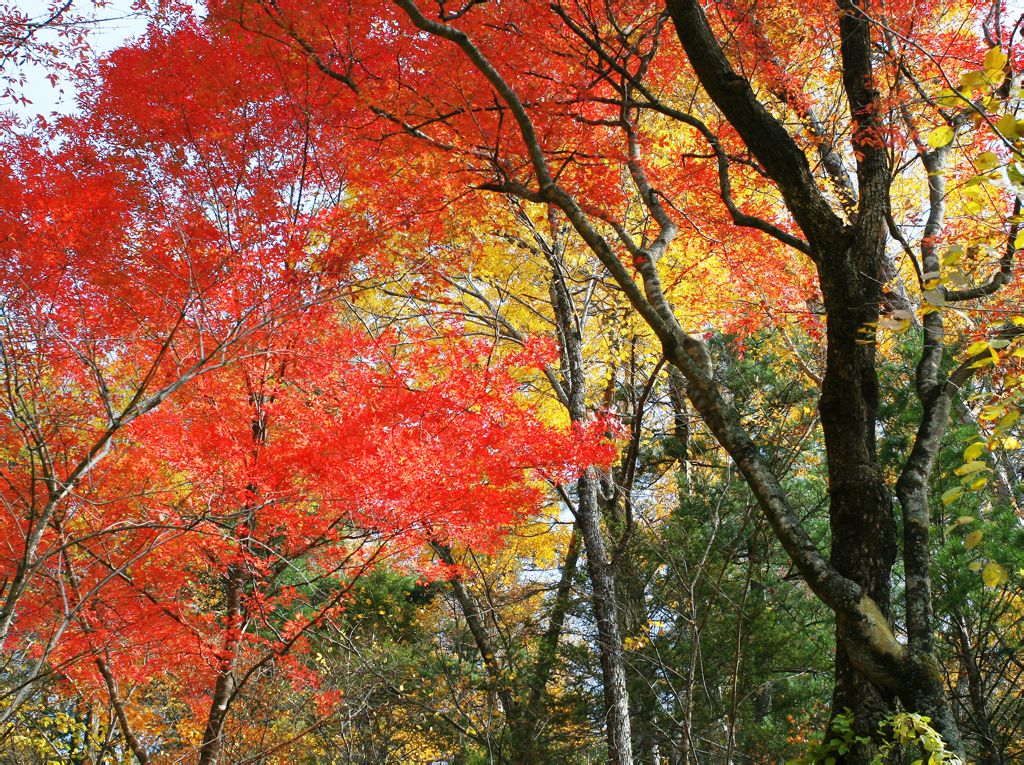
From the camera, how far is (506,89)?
417 cm

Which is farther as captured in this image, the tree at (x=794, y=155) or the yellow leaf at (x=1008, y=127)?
the tree at (x=794, y=155)

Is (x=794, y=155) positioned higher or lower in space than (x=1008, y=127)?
higher

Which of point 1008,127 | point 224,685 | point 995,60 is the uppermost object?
point 995,60

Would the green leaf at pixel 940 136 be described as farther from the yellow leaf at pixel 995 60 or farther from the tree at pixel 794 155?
the yellow leaf at pixel 995 60

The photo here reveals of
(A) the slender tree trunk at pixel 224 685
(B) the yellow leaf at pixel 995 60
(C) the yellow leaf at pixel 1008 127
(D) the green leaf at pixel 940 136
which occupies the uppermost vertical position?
(D) the green leaf at pixel 940 136

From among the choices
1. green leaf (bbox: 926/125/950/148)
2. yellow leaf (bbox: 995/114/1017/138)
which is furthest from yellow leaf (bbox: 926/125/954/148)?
yellow leaf (bbox: 995/114/1017/138)

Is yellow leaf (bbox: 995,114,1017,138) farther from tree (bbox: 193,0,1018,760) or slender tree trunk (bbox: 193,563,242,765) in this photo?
slender tree trunk (bbox: 193,563,242,765)

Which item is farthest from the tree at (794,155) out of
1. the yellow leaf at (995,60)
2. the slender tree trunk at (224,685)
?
the slender tree trunk at (224,685)

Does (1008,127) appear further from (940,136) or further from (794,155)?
(794,155)

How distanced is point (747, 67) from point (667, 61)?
980mm

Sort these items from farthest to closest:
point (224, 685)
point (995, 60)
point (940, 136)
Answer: point (224, 685), point (940, 136), point (995, 60)

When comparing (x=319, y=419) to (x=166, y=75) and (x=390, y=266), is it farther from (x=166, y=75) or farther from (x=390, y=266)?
(x=166, y=75)

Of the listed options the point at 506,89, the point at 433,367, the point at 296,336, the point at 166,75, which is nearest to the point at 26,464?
the point at 296,336

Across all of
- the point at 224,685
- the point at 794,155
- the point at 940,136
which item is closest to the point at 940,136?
the point at 940,136
